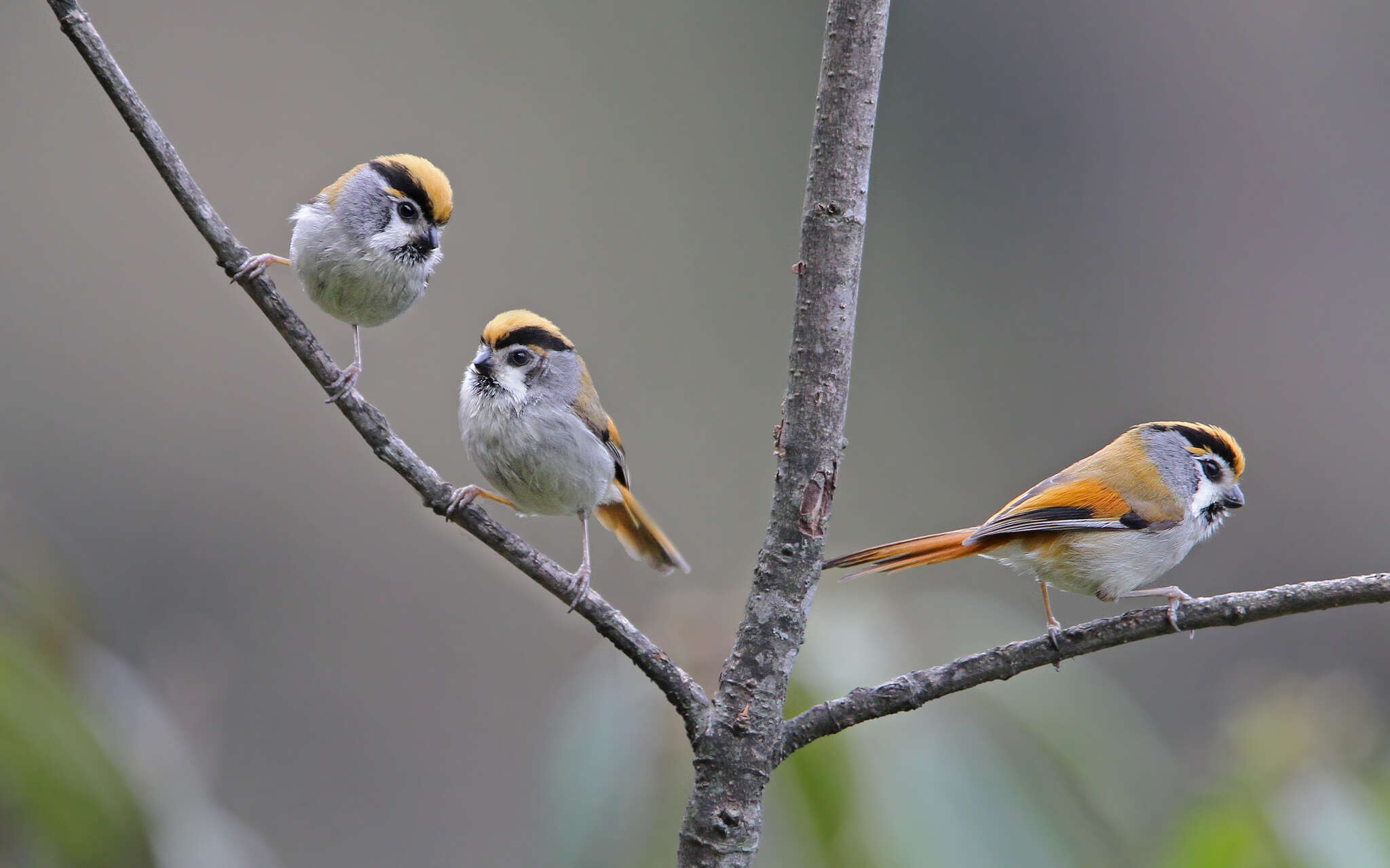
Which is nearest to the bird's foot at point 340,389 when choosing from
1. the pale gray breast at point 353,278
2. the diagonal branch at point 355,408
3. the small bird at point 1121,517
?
the diagonal branch at point 355,408

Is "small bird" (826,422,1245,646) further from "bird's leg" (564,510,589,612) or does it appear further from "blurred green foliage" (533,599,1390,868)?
"bird's leg" (564,510,589,612)

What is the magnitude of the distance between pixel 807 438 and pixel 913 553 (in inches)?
20.1

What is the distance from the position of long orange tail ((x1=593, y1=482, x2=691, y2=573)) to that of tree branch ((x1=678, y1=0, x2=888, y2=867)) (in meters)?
0.83

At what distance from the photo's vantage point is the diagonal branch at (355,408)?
51.3 inches

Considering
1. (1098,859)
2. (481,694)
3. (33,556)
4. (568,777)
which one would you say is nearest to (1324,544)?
(1098,859)

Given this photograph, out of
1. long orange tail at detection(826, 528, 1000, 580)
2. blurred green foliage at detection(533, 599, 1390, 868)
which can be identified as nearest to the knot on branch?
long orange tail at detection(826, 528, 1000, 580)

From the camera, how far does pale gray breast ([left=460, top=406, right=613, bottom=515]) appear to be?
7.34ft

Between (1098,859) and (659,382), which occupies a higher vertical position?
(659,382)

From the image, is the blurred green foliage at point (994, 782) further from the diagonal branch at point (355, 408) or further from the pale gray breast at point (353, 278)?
the pale gray breast at point (353, 278)

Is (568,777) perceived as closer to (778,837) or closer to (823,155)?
(778,837)

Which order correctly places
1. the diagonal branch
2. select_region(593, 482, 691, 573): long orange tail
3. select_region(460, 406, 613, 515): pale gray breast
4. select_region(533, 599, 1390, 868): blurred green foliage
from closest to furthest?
the diagonal branch → select_region(533, 599, 1390, 868): blurred green foliage → select_region(460, 406, 613, 515): pale gray breast → select_region(593, 482, 691, 573): long orange tail

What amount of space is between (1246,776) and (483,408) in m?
1.63

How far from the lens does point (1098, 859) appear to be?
1.98 meters

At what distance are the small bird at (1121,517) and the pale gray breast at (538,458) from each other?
2.20 ft
